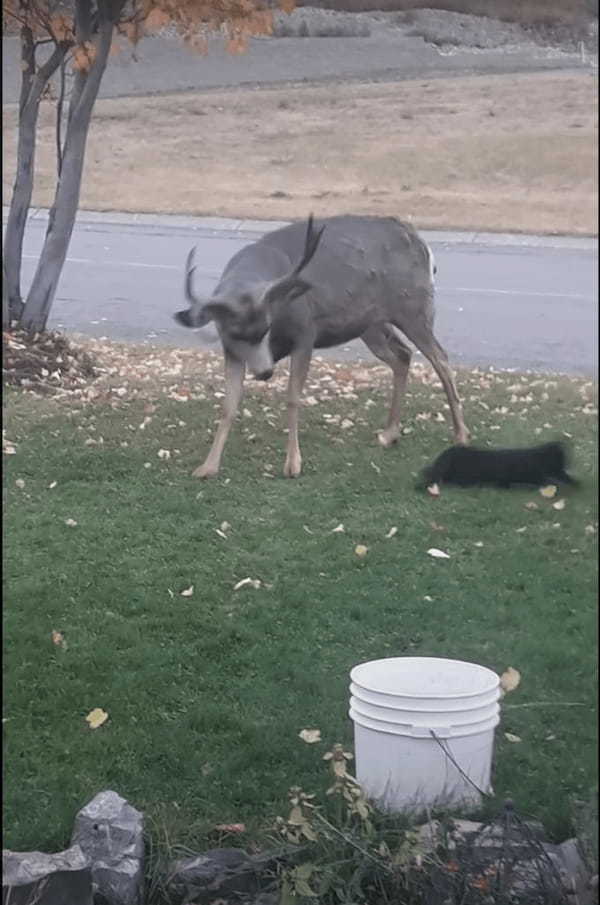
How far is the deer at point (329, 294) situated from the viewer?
106 inches

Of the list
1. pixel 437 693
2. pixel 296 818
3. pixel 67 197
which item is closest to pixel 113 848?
pixel 296 818

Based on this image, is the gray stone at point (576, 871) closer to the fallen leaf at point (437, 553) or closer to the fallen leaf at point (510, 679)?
the fallen leaf at point (510, 679)

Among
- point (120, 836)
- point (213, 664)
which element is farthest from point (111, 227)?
point (120, 836)

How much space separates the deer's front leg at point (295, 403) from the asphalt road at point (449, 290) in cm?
11

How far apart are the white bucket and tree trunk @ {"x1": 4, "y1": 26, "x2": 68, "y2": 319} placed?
4.84 feet

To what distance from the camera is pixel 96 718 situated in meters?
3.45

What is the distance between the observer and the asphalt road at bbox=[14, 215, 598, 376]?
221 centimetres

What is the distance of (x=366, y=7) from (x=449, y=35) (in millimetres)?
201

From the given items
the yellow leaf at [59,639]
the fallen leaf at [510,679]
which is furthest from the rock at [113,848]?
the fallen leaf at [510,679]

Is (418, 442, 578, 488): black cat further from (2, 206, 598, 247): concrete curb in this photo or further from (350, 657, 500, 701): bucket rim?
(350, 657, 500, 701): bucket rim

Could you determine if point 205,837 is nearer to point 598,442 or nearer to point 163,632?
point 163,632

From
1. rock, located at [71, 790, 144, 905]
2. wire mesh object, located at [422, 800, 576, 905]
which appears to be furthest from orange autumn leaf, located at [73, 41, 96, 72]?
wire mesh object, located at [422, 800, 576, 905]

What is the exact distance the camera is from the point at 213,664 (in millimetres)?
3705

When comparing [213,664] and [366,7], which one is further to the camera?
[213,664]
